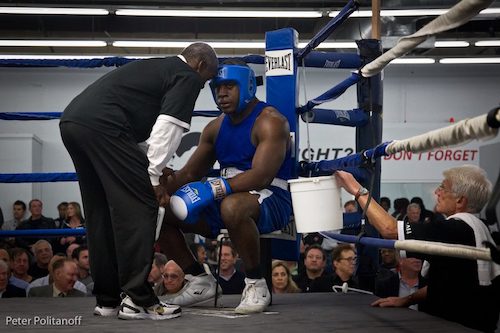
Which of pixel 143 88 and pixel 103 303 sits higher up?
pixel 143 88

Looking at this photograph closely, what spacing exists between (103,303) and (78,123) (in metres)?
0.58

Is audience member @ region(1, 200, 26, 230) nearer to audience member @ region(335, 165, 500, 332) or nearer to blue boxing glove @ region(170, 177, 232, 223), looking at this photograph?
blue boxing glove @ region(170, 177, 232, 223)

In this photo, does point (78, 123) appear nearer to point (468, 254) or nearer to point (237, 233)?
point (237, 233)

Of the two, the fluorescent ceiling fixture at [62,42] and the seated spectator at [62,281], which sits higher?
the fluorescent ceiling fixture at [62,42]

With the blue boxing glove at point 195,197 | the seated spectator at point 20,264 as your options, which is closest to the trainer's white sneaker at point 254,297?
the blue boxing glove at point 195,197

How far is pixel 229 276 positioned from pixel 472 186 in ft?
8.16

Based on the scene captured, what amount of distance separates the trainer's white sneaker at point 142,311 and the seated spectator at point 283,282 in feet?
7.59

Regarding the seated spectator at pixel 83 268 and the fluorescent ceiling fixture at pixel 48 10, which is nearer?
the seated spectator at pixel 83 268

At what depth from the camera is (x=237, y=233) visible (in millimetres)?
2400

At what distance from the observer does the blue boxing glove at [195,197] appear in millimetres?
2396

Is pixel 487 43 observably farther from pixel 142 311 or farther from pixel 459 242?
pixel 142 311

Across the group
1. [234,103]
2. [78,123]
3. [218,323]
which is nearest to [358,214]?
[234,103]

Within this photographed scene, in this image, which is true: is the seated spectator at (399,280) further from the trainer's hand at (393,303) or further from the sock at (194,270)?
the sock at (194,270)

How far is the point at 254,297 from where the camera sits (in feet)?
7.95
